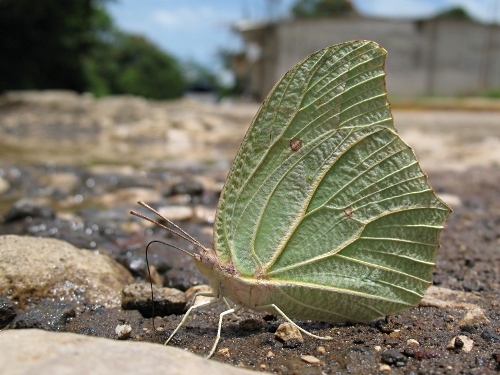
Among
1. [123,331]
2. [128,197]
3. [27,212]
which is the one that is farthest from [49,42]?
[123,331]

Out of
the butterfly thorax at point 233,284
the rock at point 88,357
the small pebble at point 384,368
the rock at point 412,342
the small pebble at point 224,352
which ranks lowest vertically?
the small pebble at point 224,352

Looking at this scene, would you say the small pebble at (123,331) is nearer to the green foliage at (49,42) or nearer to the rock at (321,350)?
the rock at (321,350)

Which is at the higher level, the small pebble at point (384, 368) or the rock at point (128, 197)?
the small pebble at point (384, 368)

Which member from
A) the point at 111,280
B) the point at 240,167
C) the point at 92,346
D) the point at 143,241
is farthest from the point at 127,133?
the point at 92,346

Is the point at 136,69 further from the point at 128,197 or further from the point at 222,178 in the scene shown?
the point at 128,197

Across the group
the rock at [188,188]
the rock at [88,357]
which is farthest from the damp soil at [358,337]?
the rock at [188,188]

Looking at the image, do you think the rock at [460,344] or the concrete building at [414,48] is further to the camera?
the concrete building at [414,48]
